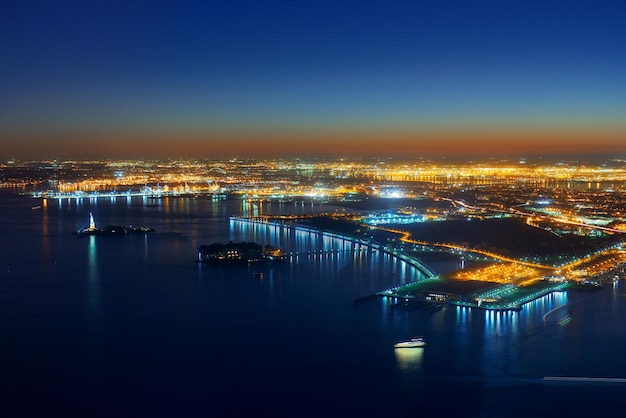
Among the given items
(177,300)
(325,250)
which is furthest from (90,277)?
(325,250)

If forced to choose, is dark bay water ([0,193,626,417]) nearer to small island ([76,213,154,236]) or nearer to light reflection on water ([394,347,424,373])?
light reflection on water ([394,347,424,373])

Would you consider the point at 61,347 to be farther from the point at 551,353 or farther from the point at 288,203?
the point at 288,203

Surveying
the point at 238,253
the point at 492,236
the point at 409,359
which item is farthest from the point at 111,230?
the point at 409,359

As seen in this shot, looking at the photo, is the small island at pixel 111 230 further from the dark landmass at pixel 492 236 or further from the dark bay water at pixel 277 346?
the dark landmass at pixel 492 236

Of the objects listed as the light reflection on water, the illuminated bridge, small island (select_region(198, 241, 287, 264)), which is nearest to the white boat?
the light reflection on water

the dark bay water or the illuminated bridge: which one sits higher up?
the illuminated bridge

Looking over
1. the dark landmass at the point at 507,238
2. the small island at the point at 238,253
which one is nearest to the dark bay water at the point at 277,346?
the small island at the point at 238,253
